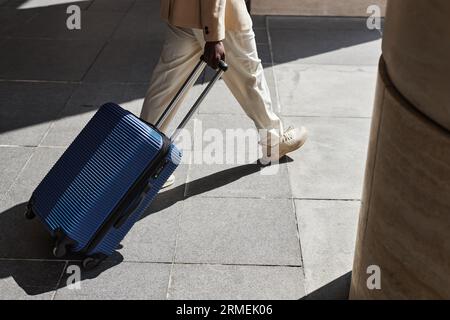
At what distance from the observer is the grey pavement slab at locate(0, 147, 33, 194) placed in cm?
467

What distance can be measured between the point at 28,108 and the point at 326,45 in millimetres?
3897

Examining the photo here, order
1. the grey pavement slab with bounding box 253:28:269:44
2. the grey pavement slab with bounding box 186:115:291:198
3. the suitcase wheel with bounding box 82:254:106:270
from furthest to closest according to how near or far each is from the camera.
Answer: the grey pavement slab with bounding box 253:28:269:44, the grey pavement slab with bounding box 186:115:291:198, the suitcase wheel with bounding box 82:254:106:270

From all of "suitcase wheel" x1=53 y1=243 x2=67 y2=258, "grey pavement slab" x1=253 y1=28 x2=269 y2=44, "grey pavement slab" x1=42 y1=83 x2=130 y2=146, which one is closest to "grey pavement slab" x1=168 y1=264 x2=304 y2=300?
"suitcase wheel" x1=53 y1=243 x2=67 y2=258

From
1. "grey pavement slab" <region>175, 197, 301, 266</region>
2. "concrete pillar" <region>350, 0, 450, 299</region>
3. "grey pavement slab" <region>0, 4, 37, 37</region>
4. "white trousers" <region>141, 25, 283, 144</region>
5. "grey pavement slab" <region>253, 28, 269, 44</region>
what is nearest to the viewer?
"concrete pillar" <region>350, 0, 450, 299</region>

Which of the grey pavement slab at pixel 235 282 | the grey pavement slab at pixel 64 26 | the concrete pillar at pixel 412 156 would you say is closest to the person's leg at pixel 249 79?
the grey pavement slab at pixel 235 282

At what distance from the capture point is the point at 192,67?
456 cm

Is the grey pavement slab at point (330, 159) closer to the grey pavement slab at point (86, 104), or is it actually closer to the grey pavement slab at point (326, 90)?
the grey pavement slab at point (326, 90)

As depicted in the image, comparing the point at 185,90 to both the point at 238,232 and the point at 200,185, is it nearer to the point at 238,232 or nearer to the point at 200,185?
the point at 200,185

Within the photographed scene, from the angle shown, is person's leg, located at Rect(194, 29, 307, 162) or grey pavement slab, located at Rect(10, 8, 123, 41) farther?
grey pavement slab, located at Rect(10, 8, 123, 41)

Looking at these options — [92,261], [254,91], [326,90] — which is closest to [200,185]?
[254,91]

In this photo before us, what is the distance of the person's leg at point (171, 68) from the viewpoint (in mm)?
4406

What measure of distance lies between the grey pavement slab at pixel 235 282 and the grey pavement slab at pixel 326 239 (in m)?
0.12

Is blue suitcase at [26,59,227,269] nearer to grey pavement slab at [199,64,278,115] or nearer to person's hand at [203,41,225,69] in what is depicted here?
person's hand at [203,41,225,69]

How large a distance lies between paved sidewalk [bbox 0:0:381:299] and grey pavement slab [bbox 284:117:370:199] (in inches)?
0.6
